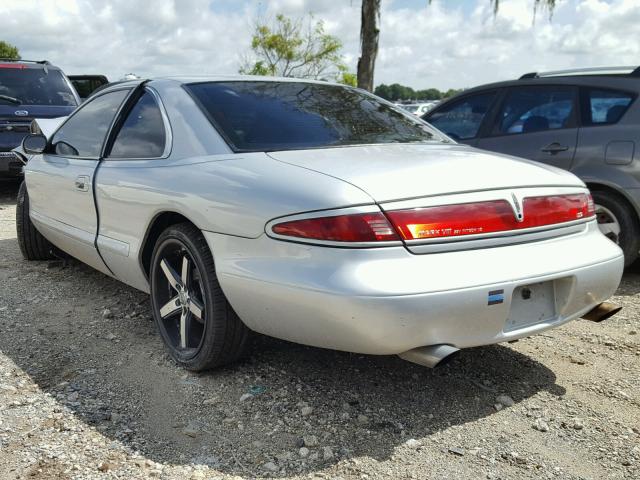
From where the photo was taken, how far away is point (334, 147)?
3088mm

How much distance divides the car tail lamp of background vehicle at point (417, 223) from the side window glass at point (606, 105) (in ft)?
9.18

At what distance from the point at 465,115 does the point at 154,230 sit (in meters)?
3.62

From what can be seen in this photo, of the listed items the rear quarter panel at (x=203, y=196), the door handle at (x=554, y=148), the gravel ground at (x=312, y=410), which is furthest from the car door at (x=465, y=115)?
the rear quarter panel at (x=203, y=196)

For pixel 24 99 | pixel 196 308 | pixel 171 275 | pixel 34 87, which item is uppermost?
pixel 34 87

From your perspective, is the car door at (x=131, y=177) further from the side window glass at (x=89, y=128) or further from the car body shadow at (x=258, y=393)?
the car body shadow at (x=258, y=393)

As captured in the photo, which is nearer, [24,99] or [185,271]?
[185,271]

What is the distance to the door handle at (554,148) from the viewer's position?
5211 mm

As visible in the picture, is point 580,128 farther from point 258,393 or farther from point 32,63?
point 32,63

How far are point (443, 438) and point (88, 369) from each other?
176 centimetres

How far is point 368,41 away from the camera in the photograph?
9883mm

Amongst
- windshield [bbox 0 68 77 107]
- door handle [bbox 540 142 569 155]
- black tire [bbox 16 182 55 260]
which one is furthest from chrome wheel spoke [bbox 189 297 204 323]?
windshield [bbox 0 68 77 107]

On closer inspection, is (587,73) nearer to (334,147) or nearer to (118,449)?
(334,147)

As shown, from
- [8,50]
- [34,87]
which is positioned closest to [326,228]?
[34,87]

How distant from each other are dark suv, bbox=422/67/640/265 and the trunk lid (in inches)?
82.9
